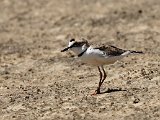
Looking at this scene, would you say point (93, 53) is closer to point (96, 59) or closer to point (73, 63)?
point (96, 59)

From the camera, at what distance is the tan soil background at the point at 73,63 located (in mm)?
9969

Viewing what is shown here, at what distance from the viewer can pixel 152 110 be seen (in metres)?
9.50

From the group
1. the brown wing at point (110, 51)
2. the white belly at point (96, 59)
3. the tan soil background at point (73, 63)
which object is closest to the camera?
the tan soil background at point (73, 63)

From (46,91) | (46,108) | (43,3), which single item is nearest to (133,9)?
(43,3)

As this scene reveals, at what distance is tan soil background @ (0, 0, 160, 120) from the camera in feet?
32.7

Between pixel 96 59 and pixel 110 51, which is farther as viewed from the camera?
pixel 110 51

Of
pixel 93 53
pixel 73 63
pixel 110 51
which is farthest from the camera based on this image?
pixel 73 63

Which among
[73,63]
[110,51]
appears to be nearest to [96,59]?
[110,51]

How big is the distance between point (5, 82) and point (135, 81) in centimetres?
303

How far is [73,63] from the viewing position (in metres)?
13.7

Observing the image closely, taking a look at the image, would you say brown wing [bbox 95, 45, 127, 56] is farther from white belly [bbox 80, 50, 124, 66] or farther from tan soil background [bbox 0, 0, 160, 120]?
tan soil background [bbox 0, 0, 160, 120]

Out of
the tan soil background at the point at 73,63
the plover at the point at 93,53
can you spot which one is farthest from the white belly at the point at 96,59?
the tan soil background at the point at 73,63

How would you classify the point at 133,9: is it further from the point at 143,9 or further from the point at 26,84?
the point at 26,84

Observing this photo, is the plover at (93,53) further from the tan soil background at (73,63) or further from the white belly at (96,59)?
the tan soil background at (73,63)
